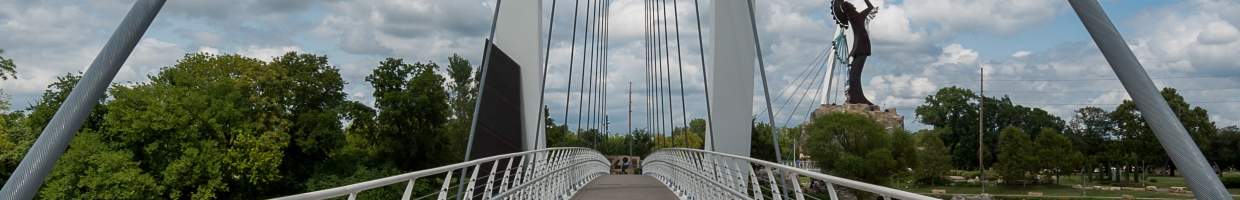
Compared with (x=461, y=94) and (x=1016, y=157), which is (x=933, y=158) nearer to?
(x=1016, y=157)

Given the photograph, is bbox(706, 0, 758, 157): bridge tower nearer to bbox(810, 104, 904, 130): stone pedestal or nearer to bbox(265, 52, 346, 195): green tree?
bbox(265, 52, 346, 195): green tree

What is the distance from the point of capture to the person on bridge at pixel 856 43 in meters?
74.0

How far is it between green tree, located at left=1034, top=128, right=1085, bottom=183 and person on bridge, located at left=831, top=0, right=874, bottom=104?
1771cm

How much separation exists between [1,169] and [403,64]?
13.9 m

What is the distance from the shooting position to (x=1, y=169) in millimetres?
33031

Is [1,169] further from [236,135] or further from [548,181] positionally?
[548,181]

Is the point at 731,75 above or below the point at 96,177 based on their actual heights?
above

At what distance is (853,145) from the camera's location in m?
54.7

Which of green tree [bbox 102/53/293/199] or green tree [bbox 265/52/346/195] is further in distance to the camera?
green tree [bbox 265/52/346/195]

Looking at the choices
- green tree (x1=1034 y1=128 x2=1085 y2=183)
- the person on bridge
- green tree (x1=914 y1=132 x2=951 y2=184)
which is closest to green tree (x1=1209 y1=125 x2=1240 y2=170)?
green tree (x1=1034 y1=128 x2=1085 y2=183)

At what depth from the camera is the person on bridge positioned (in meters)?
74.0

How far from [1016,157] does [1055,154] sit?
1913mm

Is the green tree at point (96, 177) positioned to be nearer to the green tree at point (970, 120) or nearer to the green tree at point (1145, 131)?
the green tree at point (1145, 131)

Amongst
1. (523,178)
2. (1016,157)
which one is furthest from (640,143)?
(523,178)
